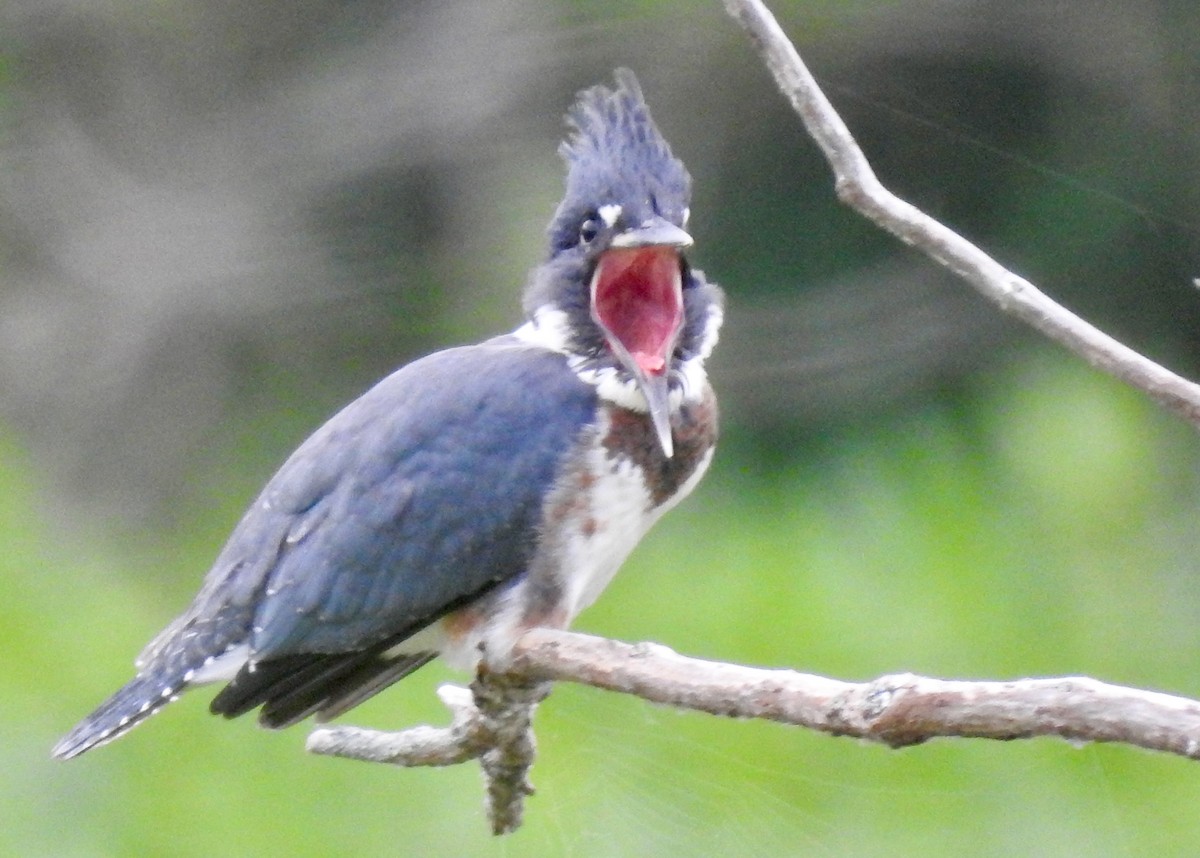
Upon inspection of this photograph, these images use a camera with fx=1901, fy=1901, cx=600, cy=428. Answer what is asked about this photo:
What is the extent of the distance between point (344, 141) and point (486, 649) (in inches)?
83.3

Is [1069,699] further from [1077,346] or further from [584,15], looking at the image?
[584,15]

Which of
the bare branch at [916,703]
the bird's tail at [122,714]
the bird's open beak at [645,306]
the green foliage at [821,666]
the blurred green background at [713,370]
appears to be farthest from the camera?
the blurred green background at [713,370]

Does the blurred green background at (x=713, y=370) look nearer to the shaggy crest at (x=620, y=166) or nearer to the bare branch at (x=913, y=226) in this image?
the shaggy crest at (x=620, y=166)

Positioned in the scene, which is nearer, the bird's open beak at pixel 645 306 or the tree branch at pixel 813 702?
the tree branch at pixel 813 702

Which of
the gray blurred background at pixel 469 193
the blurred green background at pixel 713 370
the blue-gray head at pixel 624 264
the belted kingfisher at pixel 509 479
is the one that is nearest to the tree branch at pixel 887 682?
the belted kingfisher at pixel 509 479

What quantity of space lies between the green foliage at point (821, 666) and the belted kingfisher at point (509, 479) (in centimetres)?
94

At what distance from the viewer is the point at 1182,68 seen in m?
2.90

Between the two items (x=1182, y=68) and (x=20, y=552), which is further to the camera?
(x=20, y=552)

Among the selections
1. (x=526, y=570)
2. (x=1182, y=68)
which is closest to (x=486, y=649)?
(x=526, y=570)

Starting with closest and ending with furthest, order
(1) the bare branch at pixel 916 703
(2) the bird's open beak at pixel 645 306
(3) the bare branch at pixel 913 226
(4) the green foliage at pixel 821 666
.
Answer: (1) the bare branch at pixel 916 703
(3) the bare branch at pixel 913 226
(2) the bird's open beak at pixel 645 306
(4) the green foliage at pixel 821 666

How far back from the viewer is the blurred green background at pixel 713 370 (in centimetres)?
271

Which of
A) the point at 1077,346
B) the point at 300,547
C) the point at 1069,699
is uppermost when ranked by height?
the point at 300,547

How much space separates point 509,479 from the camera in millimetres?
1544

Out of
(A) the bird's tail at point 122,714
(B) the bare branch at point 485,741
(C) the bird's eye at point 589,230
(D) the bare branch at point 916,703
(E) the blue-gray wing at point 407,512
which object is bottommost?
(D) the bare branch at point 916,703
